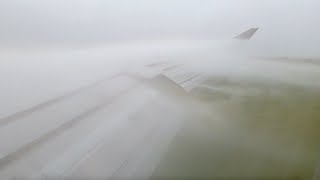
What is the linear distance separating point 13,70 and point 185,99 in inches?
14.3

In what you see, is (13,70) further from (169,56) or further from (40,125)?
(169,56)

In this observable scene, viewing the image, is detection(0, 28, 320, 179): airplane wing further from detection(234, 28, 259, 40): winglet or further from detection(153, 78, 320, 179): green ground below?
detection(234, 28, 259, 40): winglet

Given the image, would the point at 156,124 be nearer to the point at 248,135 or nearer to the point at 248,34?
the point at 248,135

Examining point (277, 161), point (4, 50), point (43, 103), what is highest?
point (4, 50)

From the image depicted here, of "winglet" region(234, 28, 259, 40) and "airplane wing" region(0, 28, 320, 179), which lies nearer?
"airplane wing" region(0, 28, 320, 179)

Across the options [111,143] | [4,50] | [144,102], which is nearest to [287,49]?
[144,102]

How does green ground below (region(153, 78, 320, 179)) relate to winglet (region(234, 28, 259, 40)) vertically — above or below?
below

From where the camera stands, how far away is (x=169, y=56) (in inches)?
34.6

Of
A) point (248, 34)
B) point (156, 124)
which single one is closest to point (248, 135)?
point (156, 124)

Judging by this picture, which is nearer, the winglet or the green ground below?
the green ground below

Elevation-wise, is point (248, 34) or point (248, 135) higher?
point (248, 34)

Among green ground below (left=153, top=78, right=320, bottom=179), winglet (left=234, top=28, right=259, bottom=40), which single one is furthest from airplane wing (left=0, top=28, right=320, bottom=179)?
winglet (left=234, top=28, right=259, bottom=40)

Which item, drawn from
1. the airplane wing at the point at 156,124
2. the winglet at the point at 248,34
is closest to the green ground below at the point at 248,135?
the airplane wing at the point at 156,124

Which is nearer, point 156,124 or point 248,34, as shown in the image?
point 156,124
